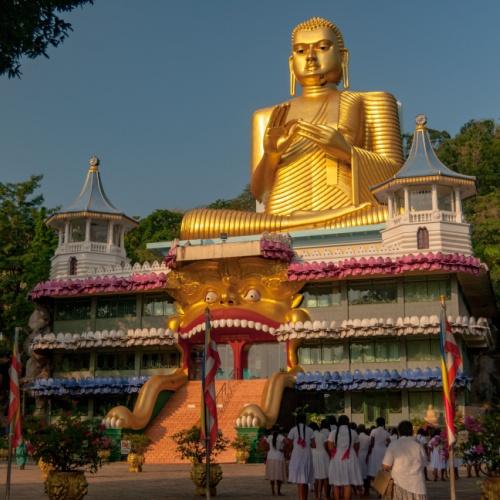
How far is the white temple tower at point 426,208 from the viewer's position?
2809cm

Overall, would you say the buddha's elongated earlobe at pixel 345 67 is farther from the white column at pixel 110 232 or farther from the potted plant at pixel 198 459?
the potted plant at pixel 198 459

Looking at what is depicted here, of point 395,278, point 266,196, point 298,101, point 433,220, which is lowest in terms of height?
point 395,278

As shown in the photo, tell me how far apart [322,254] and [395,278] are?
2.77m

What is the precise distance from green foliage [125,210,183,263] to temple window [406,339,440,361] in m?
23.2

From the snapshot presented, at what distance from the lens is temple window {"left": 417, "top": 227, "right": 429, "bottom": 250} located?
28141 millimetres

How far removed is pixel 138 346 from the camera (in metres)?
31.0

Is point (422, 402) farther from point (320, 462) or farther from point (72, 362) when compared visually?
point (320, 462)

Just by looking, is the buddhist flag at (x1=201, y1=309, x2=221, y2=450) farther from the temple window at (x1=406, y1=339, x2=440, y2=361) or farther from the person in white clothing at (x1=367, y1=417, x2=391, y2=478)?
the temple window at (x1=406, y1=339, x2=440, y2=361)

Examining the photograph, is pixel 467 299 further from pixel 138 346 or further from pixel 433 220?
pixel 138 346

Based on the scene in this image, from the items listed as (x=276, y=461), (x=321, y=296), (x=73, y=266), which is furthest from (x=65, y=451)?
Answer: (x=73, y=266)

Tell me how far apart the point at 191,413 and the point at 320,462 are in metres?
13.7

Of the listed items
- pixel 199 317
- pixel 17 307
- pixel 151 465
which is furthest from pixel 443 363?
pixel 17 307

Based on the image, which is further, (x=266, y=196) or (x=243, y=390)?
(x=266, y=196)

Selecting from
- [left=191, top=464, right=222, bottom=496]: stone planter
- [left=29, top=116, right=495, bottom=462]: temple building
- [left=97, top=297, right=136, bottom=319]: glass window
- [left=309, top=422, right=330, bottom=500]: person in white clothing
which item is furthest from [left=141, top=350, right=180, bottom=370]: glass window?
[left=309, top=422, right=330, bottom=500]: person in white clothing
